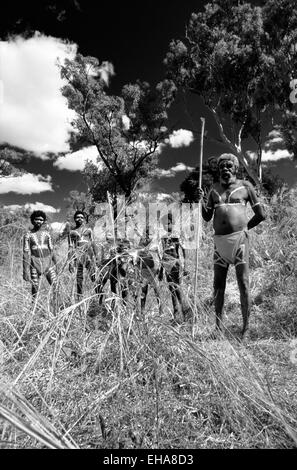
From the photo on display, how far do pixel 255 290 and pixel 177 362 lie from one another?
258cm

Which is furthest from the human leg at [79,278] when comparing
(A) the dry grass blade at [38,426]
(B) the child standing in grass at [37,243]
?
(B) the child standing in grass at [37,243]

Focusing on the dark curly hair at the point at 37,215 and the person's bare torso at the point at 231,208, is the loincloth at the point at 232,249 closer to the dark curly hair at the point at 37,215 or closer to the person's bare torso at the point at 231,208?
the person's bare torso at the point at 231,208

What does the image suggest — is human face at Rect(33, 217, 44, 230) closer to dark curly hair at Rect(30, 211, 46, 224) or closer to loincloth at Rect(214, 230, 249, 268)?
dark curly hair at Rect(30, 211, 46, 224)

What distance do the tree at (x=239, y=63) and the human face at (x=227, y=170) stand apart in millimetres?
10428

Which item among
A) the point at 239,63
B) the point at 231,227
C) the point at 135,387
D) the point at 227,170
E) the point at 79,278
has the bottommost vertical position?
the point at 135,387

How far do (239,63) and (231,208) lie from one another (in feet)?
37.6

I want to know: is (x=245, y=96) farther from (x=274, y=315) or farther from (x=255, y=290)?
(x=274, y=315)

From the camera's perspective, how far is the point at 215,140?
14.4m

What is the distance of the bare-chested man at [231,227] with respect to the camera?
291 centimetres

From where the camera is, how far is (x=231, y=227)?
3002 mm

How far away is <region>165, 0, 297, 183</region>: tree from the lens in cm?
1209

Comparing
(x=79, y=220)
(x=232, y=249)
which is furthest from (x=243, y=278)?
(x=79, y=220)

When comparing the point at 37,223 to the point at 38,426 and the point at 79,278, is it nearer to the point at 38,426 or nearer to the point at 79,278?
the point at 79,278

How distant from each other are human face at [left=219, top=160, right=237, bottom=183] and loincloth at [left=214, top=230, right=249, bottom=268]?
446 millimetres
